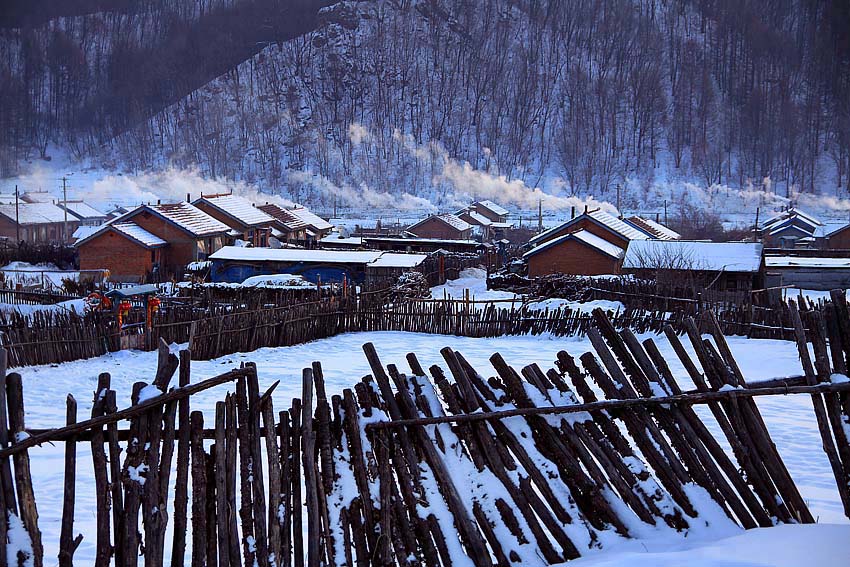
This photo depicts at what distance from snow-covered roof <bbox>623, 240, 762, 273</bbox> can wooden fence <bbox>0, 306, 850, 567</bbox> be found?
24927mm

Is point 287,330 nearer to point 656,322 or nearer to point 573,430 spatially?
point 656,322

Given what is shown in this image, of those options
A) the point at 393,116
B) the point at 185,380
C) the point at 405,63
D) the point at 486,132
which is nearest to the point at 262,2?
the point at 405,63

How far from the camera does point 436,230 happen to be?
190 feet

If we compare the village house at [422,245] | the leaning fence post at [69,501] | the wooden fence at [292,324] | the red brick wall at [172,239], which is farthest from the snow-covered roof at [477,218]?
the leaning fence post at [69,501]

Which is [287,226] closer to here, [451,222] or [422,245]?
[422,245]

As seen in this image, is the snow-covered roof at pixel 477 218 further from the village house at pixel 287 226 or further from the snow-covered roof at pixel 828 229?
the snow-covered roof at pixel 828 229

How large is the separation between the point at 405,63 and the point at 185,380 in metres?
131

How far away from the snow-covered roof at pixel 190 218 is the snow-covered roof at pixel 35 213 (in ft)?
78.8

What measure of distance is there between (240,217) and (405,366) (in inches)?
1231

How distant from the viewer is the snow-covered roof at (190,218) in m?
37.6

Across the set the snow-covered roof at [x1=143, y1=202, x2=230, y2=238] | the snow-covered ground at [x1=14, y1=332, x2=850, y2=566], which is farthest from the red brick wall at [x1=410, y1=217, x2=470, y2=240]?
the snow-covered ground at [x1=14, y1=332, x2=850, y2=566]

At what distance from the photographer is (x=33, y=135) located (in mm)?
122500

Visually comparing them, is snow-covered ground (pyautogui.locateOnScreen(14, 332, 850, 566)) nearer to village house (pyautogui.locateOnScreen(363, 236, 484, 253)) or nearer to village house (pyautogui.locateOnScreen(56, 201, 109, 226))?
village house (pyautogui.locateOnScreen(363, 236, 484, 253))

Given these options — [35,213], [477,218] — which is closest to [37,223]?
[35,213]
